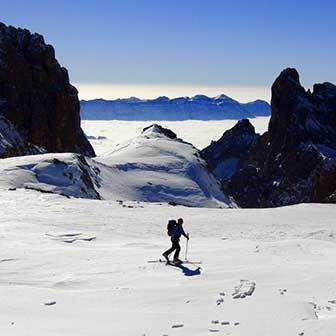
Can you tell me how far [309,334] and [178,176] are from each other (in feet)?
220

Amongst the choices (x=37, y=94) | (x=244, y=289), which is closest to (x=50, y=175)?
(x=244, y=289)

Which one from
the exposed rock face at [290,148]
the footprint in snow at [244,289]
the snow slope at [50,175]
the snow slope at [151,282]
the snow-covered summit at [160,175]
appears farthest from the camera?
the exposed rock face at [290,148]

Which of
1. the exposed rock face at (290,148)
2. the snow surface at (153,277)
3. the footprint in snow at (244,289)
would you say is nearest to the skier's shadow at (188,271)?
the snow surface at (153,277)

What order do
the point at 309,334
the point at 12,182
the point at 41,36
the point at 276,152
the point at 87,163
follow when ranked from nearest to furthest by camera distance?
the point at 309,334 → the point at 12,182 → the point at 87,163 → the point at 41,36 → the point at 276,152

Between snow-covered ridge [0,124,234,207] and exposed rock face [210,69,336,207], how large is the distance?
1558 inches

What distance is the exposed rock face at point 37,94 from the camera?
3538 inches

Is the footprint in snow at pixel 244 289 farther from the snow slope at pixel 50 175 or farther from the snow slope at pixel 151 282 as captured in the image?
the snow slope at pixel 50 175

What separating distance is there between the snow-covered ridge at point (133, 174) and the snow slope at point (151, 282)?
59.0 feet

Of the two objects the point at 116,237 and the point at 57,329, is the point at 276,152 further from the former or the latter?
the point at 57,329

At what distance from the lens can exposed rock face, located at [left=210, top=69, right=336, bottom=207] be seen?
438ft

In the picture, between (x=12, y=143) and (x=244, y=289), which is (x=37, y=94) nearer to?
(x=12, y=143)

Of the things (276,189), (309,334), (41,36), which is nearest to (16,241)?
(309,334)

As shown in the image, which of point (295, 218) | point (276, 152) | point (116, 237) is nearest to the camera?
point (116, 237)

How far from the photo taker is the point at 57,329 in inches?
436
